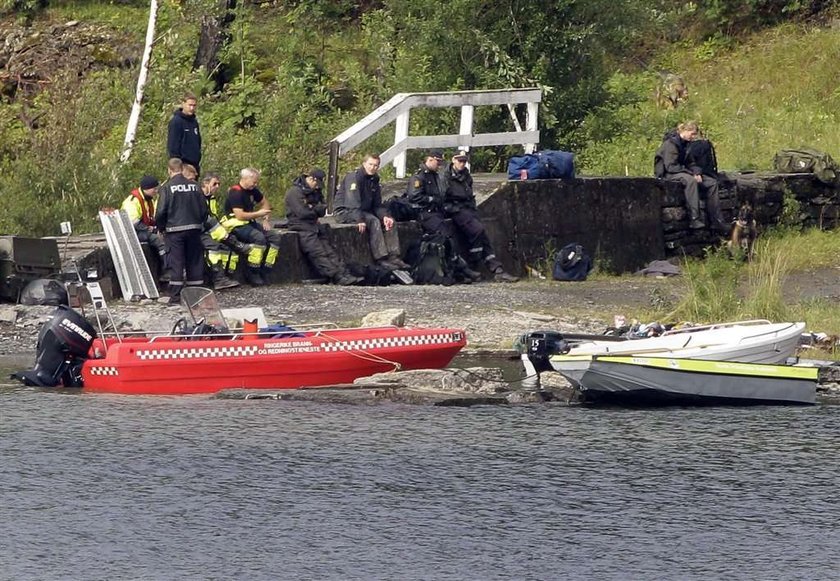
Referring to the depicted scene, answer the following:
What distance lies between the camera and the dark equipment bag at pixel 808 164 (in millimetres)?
25656

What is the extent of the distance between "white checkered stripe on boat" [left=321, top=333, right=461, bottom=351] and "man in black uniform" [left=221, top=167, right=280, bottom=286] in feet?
13.1

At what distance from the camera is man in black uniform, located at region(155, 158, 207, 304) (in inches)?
747

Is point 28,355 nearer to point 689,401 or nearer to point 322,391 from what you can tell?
point 322,391

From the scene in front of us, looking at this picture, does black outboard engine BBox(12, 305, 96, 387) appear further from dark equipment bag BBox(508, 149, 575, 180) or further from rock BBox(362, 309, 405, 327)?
dark equipment bag BBox(508, 149, 575, 180)

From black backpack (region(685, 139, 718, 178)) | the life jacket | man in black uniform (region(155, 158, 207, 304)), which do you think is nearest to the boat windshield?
man in black uniform (region(155, 158, 207, 304))

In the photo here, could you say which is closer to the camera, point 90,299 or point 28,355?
point 90,299

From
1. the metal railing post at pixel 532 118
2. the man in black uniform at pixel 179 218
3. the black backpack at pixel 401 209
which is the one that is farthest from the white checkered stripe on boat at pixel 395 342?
the metal railing post at pixel 532 118

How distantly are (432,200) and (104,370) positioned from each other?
6511mm

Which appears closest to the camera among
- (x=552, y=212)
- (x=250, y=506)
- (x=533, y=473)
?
(x=250, y=506)

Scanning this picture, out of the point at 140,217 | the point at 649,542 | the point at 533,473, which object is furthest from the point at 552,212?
the point at 649,542

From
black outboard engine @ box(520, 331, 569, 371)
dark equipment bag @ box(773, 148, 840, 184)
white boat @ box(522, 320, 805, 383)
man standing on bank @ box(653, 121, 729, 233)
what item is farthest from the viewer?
dark equipment bag @ box(773, 148, 840, 184)

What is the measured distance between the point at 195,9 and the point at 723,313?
36.5 feet

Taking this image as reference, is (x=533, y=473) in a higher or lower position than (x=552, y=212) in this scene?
lower

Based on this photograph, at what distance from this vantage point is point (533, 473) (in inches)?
533
